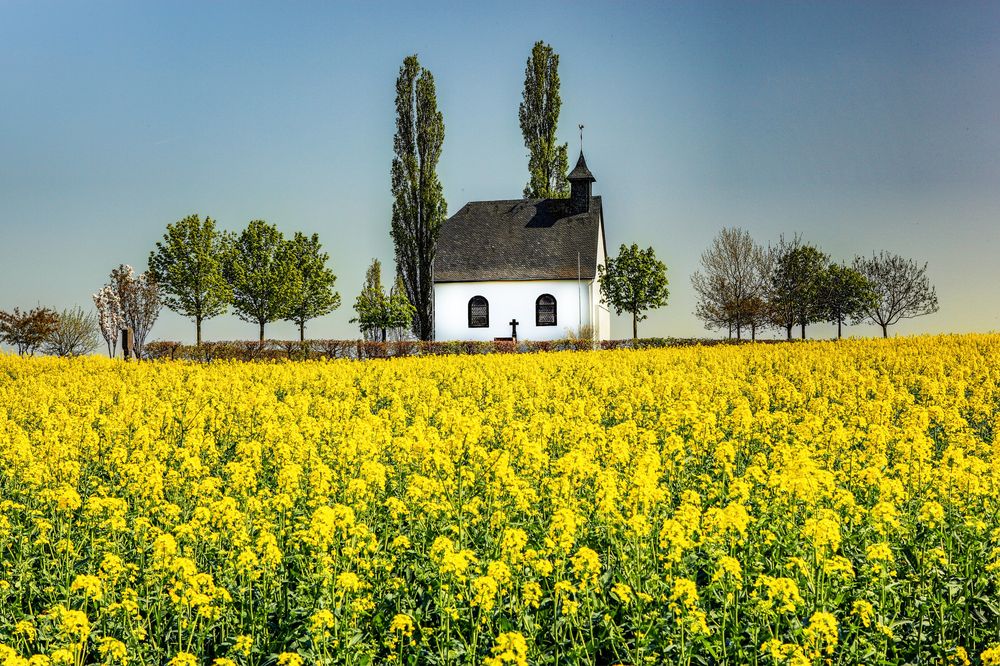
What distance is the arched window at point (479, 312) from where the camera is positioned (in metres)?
52.1

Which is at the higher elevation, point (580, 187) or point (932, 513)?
point (580, 187)

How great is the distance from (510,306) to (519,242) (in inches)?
170

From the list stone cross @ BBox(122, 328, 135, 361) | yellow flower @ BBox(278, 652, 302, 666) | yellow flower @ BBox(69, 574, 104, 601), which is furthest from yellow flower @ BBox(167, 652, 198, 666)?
stone cross @ BBox(122, 328, 135, 361)

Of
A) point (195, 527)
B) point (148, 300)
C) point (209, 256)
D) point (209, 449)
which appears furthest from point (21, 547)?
point (148, 300)

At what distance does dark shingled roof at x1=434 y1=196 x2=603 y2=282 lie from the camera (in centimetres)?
5200

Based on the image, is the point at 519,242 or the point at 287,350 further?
the point at 519,242

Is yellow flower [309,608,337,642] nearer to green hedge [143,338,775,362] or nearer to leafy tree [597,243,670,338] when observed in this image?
green hedge [143,338,775,362]

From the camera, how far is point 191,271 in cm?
5100

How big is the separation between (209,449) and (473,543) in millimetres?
4437

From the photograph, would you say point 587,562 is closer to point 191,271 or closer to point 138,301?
point 191,271

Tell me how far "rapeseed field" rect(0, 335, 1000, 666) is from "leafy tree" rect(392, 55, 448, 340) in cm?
3571

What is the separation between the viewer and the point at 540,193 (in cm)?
5528

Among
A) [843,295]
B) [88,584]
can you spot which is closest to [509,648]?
[88,584]

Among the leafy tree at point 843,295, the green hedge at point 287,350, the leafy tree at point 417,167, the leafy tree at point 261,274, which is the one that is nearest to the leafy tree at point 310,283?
the leafy tree at point 261,274
